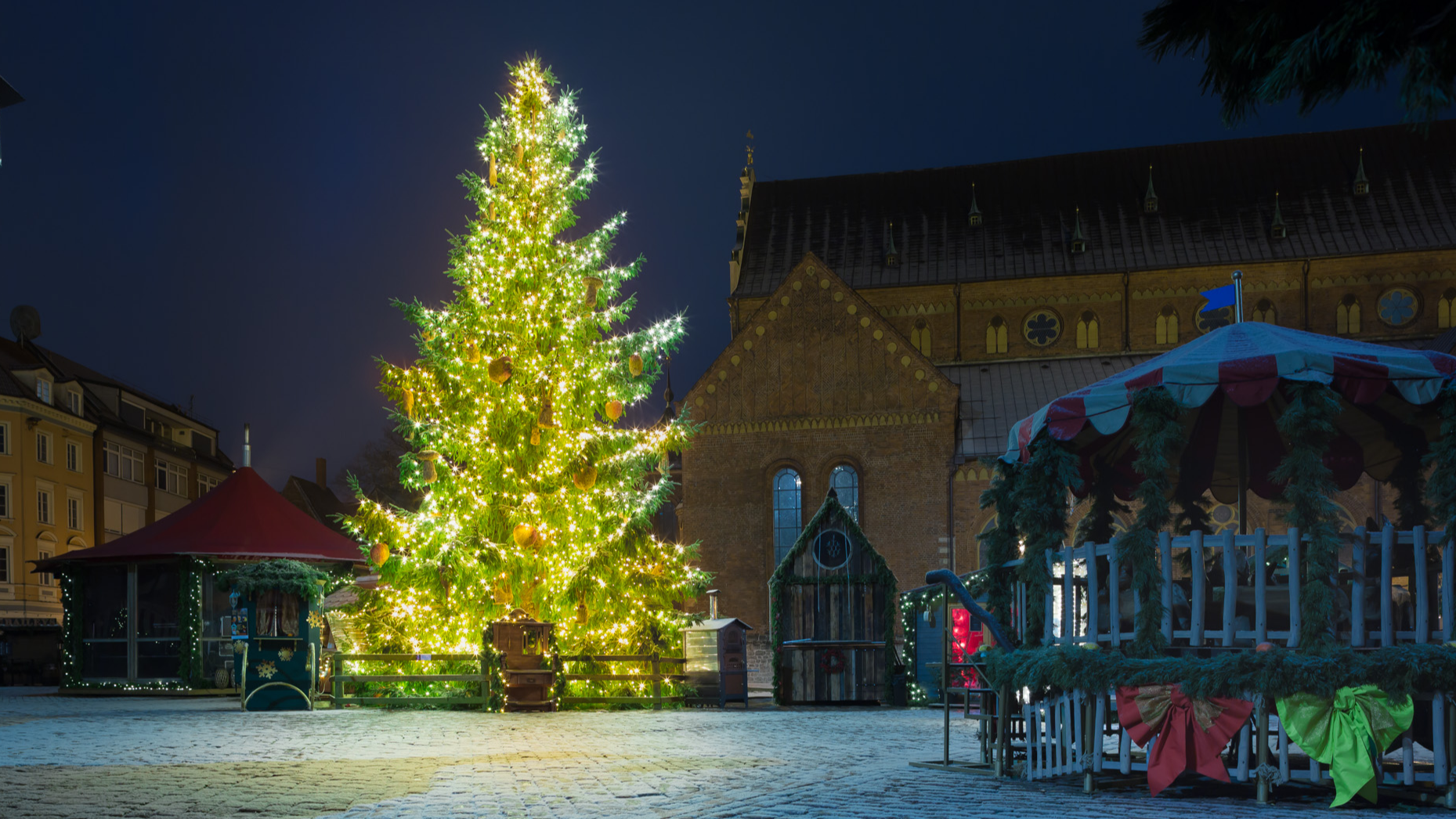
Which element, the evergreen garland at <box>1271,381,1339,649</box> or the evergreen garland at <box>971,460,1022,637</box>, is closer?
the evergreen garland at <box>1271,381,1339,649</box>

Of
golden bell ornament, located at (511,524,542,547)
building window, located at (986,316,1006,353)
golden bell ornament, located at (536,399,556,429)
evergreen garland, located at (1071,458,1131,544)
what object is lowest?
golden bell ornament, located at (511,524,542,547)

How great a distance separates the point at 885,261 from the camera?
135 ft

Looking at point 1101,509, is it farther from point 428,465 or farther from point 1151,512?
point 428,465

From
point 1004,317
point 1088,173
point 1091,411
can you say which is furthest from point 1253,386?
point 1088,173

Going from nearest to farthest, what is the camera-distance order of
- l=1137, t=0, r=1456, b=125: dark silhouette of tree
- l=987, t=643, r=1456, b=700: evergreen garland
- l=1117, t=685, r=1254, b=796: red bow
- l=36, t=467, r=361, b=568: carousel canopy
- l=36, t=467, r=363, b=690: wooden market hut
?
l=1137, t=0, r=1456, b=125: dark silhouette of tree, l=987, t=643, r=1456, b=700: evergreen garland, l=1117, t=685, r=1254, b=796: red bow, l=36, t=467, r=361, b=568: carousel canopy, l=36, t=467, r=363, b=690: wooden market hut

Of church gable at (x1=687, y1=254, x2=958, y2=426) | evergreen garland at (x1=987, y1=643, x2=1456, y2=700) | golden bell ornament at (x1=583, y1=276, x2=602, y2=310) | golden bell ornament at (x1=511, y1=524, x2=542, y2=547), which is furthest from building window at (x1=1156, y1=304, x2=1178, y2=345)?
evergreen garland at (x1=987, y1=643, x2=1456, y2=700)

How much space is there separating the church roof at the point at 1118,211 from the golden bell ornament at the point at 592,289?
21.1 m

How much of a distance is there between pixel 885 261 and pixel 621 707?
2416cm

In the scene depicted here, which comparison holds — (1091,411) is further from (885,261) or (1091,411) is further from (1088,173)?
(1088,173)

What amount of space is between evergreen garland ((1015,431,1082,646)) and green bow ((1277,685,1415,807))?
7.01 feet

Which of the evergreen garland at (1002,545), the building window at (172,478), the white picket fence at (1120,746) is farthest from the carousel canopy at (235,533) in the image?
the building window at (172,478)

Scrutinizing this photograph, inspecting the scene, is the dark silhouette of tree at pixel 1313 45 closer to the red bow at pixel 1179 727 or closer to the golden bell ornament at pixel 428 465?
the red bow at pixel 1179 727

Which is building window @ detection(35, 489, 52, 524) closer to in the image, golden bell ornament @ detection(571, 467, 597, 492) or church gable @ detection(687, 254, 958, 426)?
church gable @ detection(687, 254, 958, 426)

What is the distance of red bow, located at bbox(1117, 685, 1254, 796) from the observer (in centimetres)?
864
